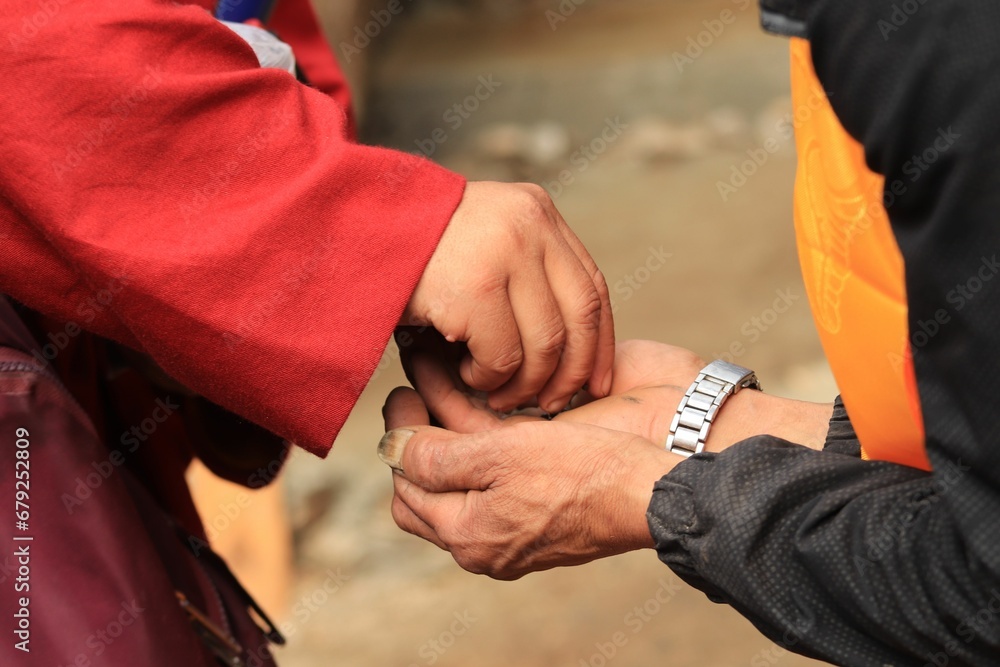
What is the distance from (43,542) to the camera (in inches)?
35.6

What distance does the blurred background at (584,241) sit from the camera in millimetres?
2482

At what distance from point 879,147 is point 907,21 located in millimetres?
75

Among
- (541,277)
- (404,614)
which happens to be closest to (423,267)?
(541,277)

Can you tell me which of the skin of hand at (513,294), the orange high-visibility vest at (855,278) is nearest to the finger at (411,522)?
the skin of hand at (513,294)

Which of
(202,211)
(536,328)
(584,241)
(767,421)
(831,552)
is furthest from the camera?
(584,241)

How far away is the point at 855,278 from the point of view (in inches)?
29.0

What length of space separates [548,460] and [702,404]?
0.18m

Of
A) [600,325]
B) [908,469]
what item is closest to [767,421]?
[600,325]

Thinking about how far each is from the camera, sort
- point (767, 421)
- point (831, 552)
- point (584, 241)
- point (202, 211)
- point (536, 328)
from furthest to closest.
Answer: point (584, 241)
point (767, 421)
point (536, 328)
point (202, 211)
point (831, 552)

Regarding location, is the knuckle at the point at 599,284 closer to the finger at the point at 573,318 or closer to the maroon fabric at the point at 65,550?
the finger at the point at 573,318

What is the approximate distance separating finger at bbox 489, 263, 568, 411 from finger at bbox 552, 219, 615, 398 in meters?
0.05

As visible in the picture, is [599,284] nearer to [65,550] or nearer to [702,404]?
[702,404]

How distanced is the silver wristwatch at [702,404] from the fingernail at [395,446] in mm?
264

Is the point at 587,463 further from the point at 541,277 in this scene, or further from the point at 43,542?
the point at 43,542
